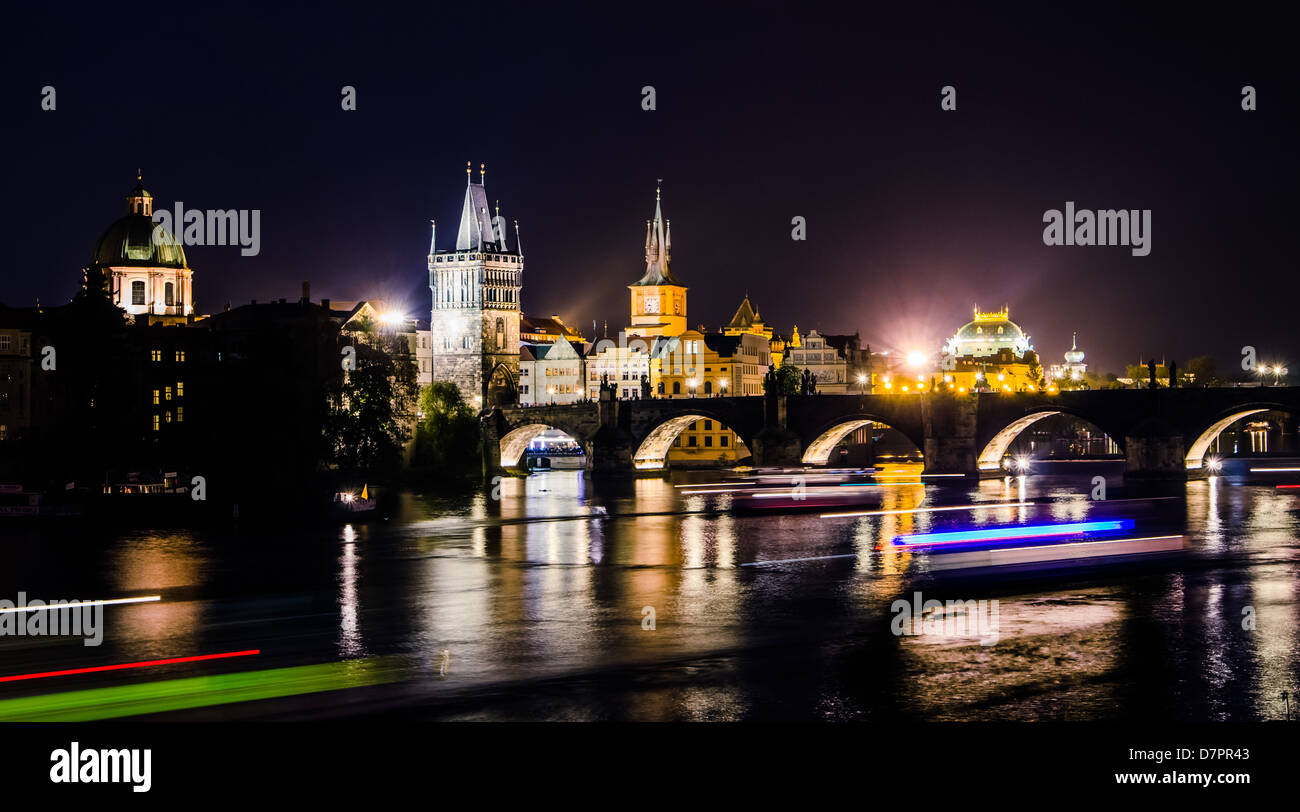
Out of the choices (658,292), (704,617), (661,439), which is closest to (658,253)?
(658,292)

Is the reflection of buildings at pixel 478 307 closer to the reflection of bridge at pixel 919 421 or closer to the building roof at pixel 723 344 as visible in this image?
the reflection of bridge at pixel 919 421

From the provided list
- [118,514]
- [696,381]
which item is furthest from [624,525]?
[696,381]

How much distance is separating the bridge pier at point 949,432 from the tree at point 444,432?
110ft

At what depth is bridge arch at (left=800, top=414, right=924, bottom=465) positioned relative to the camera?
98125 mm

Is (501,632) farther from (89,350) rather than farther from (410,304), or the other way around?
(410,304)

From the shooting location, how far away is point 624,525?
60.6 m

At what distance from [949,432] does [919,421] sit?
242 cm

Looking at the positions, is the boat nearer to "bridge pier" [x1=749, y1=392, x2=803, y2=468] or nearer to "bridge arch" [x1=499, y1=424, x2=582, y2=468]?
"bridge arch" [x1=499, y1=424, x2=582, y2=468]

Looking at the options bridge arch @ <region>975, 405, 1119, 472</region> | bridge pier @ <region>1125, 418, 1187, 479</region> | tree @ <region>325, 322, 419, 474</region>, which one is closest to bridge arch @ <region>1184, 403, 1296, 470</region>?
bridge pier @ <region>1125, 418, 1187, 479</region>

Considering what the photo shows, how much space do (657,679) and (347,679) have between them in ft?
17.8

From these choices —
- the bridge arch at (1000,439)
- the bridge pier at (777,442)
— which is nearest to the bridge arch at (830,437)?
the bridge pier at (777,442)

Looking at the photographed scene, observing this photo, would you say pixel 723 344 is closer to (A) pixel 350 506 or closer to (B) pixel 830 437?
(B) pixel 830 437

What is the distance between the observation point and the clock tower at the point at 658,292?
6629 inches

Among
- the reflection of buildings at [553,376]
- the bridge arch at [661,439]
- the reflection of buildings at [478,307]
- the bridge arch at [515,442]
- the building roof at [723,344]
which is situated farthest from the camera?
the reflection of buildings at [553,376]
